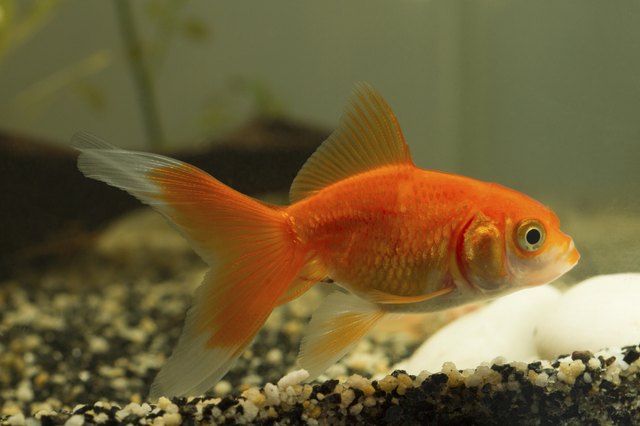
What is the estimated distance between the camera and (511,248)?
3.92 feet

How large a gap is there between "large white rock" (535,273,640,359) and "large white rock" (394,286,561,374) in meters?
0.10

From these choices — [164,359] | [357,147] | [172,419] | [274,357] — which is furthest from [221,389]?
[357,147]

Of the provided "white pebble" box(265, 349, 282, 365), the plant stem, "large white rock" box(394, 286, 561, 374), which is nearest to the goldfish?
"large white rock" box(394, 286, 561, 374)

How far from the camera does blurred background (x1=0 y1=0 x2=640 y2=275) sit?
418 cm

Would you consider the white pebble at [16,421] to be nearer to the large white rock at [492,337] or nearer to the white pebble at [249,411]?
the white pebble at [249,411]

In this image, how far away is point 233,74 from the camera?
489 cm

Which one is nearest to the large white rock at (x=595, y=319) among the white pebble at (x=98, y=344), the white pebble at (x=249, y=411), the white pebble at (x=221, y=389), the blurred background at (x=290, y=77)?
the white pebble at (x=249, y=411)

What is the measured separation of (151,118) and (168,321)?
6.98 feet

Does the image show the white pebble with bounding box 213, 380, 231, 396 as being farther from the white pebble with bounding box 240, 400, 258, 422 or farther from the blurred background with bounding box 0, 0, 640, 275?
the blurred background with bounding box 0, 0, 640, 275

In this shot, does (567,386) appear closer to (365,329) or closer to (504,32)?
(365,329)

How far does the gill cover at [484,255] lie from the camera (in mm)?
1182

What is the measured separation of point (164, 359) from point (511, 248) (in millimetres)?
1781

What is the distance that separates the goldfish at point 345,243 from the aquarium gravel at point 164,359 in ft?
0.53

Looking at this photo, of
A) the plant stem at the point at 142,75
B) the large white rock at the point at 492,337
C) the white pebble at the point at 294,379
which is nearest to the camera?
the white pebble at the point at 294,379
